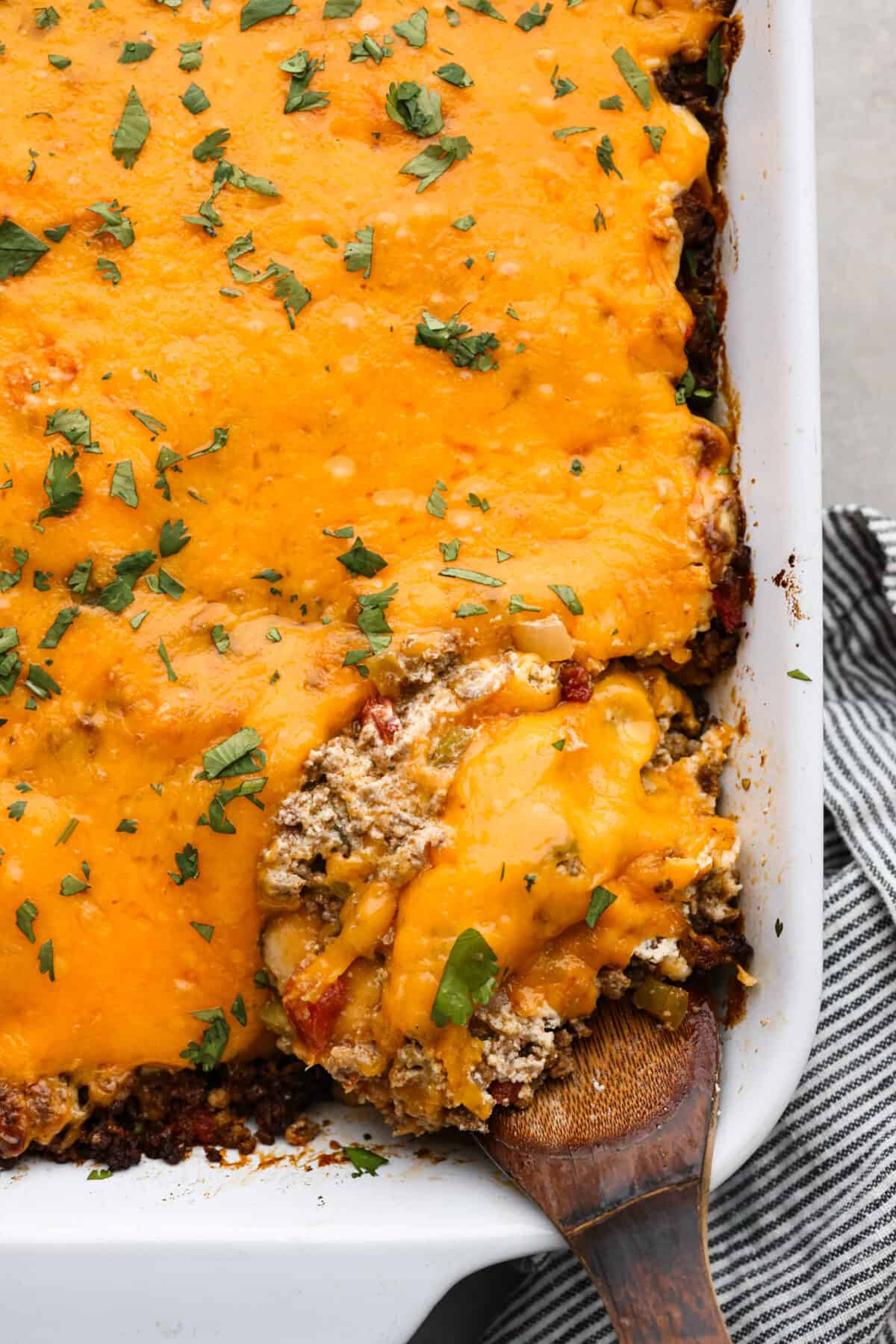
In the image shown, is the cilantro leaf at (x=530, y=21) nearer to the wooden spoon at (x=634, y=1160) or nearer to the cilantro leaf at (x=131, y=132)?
the cilantro leaf at (x=131, y=132)

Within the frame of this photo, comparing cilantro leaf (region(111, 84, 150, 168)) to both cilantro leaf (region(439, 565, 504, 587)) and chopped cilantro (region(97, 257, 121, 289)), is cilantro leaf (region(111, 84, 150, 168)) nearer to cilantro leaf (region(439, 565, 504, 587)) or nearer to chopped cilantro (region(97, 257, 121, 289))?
chopped cilantro (region(97, 257, 121, 289))

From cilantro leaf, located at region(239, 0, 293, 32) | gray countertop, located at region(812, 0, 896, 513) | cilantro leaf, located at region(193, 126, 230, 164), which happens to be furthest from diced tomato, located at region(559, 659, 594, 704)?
gray countertop, located at region(812, 0, 896, 513)

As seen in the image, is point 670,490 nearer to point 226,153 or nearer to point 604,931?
point 604,931

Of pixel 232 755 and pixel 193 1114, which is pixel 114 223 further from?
pixel 193 1114

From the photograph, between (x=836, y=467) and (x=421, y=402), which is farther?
(x=836, y=467)

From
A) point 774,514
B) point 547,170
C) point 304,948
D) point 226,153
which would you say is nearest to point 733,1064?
point 304,948

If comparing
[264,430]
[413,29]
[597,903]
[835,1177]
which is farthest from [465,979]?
[413,29]

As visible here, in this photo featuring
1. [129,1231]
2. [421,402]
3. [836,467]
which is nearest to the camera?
[129,1231]

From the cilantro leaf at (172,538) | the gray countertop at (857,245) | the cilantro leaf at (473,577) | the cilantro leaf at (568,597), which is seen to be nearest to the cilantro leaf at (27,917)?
the cilantro leaf at (172,538)
